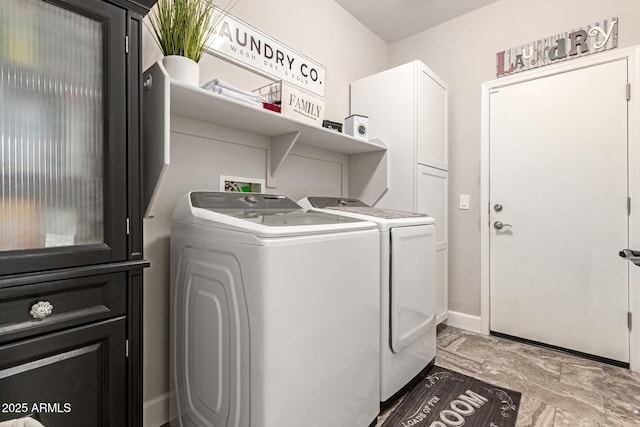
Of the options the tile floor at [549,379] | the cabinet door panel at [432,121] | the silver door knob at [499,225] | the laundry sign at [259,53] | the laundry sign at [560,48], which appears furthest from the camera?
the silver door knob at [499,225]

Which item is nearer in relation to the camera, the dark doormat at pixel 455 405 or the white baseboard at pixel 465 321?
the dark doormat at pixel 455 405

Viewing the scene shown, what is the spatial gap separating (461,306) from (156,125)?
9.19 feet

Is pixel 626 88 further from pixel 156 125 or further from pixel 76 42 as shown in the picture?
pixel 76 42

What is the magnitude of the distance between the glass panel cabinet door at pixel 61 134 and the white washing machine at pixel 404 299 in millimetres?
1141

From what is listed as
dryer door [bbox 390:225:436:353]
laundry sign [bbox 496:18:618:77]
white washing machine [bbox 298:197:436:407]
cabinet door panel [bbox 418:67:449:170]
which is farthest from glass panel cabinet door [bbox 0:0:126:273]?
laundry sign [bbox 496:18:618:77]

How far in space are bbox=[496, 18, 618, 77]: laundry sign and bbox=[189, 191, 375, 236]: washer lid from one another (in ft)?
7.06

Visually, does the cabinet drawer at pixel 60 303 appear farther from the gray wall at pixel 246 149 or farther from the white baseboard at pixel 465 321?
the white baseboard at pixel 465 321

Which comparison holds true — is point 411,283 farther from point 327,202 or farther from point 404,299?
point 327,202

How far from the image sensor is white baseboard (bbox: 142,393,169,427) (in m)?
1.47

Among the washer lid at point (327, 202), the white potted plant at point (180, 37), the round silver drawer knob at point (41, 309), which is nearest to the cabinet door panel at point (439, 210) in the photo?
the washer lid at point (327, 202)

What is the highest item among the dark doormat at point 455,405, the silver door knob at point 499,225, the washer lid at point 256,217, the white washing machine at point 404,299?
the washer lid at point 256,217

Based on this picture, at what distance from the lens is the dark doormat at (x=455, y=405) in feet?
4.98

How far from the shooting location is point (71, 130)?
906mm

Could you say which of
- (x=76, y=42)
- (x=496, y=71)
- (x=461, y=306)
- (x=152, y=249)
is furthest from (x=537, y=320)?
(x=76, y=42)
